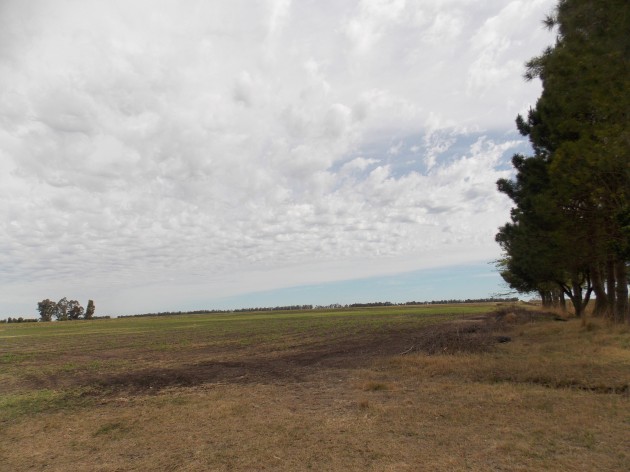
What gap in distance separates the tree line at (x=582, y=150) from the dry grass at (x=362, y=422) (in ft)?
17.0

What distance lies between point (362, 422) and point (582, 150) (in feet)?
30.4

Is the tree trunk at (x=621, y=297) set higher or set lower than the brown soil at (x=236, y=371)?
higher

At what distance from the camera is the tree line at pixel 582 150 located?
8.44 m

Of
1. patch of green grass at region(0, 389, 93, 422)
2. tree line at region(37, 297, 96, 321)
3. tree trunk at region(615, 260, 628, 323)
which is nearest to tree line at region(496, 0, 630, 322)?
tree trunk at region(615, 260, 628, 323)

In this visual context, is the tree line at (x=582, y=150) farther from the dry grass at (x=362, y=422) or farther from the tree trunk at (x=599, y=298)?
the dry grass at (x=362, y=422)

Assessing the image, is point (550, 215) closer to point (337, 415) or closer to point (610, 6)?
point (610, 6)

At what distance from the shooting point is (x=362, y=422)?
7.69 m

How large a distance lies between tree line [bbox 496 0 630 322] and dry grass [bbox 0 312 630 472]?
5.18 meters

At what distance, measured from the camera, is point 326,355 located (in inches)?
790

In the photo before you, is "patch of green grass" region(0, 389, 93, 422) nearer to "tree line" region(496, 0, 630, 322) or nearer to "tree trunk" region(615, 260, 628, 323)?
"tree line" region(496, 0, 630, 322)

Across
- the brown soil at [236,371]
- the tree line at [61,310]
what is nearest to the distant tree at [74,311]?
the tree line at [61,310]

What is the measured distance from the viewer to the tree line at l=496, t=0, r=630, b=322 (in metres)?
8.44

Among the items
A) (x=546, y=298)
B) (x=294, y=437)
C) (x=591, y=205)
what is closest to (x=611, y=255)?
(x=591, y=205)

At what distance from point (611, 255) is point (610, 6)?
42.6ft
